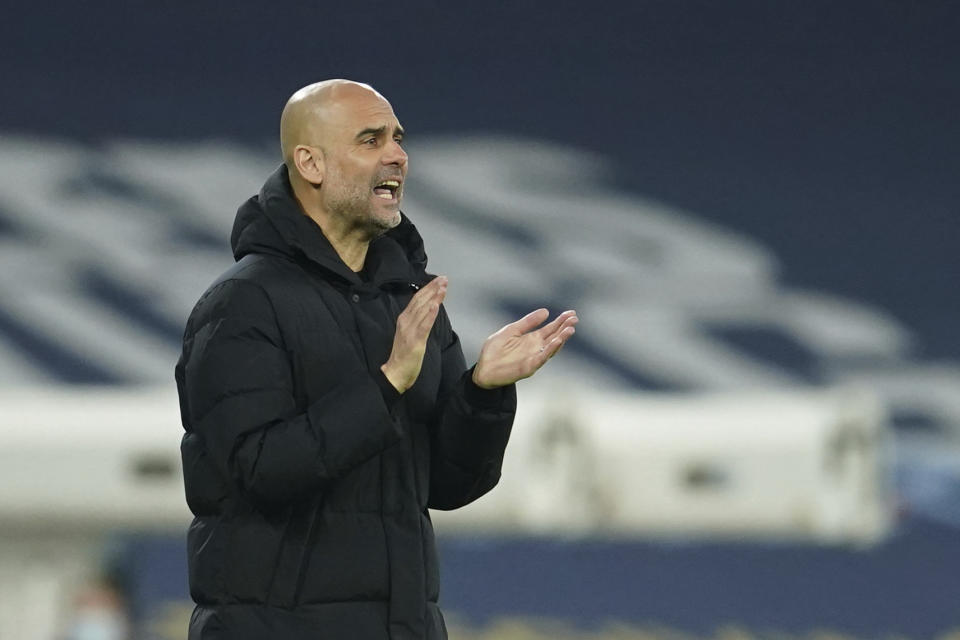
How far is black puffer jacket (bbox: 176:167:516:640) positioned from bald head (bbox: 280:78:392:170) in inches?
2.1

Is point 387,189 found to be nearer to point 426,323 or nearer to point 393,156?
point 393,156

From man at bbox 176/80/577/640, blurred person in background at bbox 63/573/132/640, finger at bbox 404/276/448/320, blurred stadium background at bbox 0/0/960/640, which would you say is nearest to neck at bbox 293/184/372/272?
man at bbox 176/80/577/640

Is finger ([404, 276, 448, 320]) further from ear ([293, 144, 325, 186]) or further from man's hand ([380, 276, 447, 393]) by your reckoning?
ear ([293, 144, 325, 186])

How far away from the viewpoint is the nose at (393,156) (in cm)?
160

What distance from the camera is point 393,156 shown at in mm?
1599

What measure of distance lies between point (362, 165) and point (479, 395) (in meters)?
0.25

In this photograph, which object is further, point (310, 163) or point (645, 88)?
point (645, 88)

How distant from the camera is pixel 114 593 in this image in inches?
178

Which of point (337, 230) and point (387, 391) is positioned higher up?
point (337, 230)

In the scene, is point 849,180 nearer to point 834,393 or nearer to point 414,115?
point 834,393

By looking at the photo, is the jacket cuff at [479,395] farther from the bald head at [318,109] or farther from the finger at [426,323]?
the bald head at [318,109]

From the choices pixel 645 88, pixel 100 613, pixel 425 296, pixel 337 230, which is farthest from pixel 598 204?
pixel 425 296

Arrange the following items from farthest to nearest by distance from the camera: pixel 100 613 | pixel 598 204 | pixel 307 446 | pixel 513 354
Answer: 1. pixel 598 204
2. pixel 100 613
3. pixel 513 354
4. pixel 307 446

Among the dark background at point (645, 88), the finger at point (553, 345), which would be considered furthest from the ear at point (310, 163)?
the dark background at point (645, 88)
